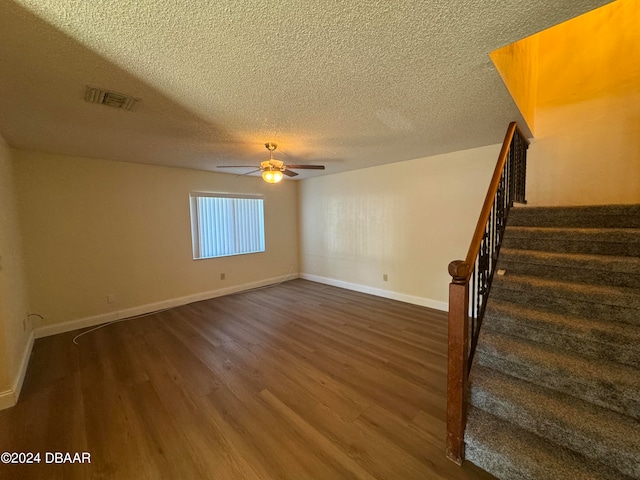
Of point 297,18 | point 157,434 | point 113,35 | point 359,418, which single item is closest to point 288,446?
point 359,418

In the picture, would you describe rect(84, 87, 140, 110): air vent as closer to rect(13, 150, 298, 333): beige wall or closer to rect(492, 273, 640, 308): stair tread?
rect(13, 150, 298, 333): beige wall

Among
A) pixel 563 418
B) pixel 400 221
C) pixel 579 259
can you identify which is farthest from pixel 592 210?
pixel 400 221

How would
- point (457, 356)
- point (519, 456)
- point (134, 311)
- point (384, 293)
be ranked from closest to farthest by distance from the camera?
1. point (519, 456)
2. point (457, 356)
3. point (134, 311)
4. point (384, 293)

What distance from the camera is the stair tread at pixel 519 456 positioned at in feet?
4.09

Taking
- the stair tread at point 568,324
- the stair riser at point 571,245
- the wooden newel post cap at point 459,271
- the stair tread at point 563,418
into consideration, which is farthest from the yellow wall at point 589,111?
the stair tread at point 563,418

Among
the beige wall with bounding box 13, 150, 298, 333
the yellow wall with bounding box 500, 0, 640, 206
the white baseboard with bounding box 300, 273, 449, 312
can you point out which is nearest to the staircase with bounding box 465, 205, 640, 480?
the yellow wall with bounding box 500, 0, 640, 206

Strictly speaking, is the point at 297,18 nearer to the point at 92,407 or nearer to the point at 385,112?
the point at 385,112

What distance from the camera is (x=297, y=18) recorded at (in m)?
1.21

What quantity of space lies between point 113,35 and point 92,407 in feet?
8.41

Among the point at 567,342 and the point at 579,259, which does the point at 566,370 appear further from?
the point at 579,259

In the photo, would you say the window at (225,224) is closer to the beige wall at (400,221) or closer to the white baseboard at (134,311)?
the white baseboard at (134,311)

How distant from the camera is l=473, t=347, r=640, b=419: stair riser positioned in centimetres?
135

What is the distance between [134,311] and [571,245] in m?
5.46

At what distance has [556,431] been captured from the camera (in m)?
1.36
